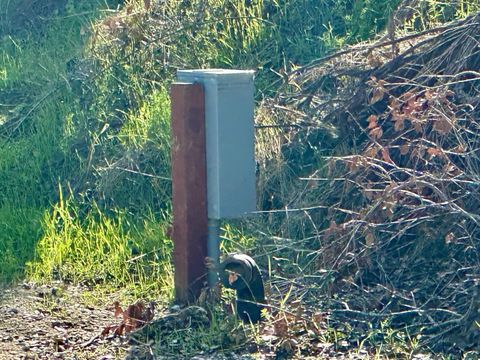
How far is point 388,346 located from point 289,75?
2.61 meters

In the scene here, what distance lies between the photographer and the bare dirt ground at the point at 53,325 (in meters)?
5.27

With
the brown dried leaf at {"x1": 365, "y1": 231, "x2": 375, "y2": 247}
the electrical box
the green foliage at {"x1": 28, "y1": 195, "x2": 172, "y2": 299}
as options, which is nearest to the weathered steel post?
the electrical box

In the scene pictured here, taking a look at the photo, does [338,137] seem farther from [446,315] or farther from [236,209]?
[446,315]

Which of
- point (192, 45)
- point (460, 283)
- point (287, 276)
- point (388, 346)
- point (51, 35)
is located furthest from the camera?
point (51, 35)

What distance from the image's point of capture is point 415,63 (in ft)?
21.5

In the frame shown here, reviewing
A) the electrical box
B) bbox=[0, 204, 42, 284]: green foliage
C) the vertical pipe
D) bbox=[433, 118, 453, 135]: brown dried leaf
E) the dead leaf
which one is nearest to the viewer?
the dead leaf

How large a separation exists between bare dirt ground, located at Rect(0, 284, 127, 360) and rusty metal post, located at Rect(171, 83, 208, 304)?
51 cm

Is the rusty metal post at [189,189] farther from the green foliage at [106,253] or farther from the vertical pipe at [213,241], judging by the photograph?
the green foliage at [106,253]

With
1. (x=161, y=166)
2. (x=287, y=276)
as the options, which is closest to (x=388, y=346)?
(x=287, y=276)

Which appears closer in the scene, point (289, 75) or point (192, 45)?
point (289, 75)

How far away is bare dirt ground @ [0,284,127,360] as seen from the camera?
17.3 feet

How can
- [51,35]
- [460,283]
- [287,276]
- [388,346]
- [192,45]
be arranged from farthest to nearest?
1. [51,35]
2. [192,45]
3. [287,276]
4. [460,283]
5. [388,346]

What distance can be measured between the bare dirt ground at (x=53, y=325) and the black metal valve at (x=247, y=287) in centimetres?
63

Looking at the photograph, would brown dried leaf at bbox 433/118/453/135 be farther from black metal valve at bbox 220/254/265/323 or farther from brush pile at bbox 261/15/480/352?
black metal valve at bbox 220/254/265/323
